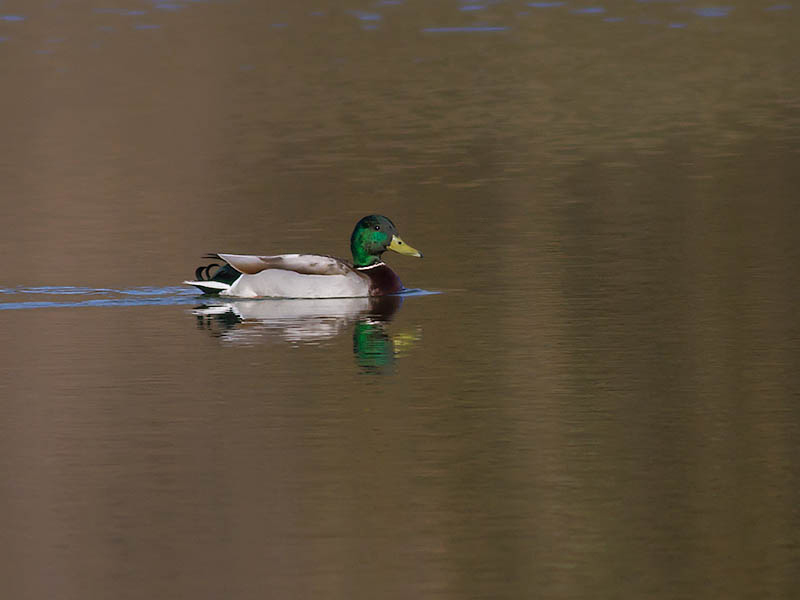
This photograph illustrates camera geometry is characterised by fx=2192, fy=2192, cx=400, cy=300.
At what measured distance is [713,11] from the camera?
2532 inches

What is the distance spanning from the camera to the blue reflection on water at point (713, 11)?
207 feet

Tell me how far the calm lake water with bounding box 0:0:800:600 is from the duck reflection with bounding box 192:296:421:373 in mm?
64

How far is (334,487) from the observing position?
38.2ft

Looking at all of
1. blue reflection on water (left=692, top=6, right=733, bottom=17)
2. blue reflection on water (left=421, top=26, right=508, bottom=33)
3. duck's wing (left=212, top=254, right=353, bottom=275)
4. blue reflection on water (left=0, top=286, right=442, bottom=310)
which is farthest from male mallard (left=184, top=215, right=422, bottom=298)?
blue reflection on water (left=692, top=6, right=733, bottom=17)

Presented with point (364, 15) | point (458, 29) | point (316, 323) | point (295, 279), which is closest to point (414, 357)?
point (316, 323)

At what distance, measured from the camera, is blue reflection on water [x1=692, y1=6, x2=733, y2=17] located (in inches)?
2480

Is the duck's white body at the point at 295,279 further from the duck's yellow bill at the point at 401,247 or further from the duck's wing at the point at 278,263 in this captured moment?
the duck's yellow bill at the point at 401,247

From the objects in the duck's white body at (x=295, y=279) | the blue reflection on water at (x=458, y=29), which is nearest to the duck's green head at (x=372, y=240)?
the duck's white body at (x=295, y=279)

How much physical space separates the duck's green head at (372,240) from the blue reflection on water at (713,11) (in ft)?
144

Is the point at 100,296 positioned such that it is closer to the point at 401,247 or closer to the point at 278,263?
the point at 278,263

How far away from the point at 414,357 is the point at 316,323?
2.30 metres

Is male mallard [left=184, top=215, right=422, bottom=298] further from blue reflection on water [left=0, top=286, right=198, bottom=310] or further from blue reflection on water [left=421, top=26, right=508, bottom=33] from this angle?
blue reflection on water [left=421, top=26, right=508, bottom=33]

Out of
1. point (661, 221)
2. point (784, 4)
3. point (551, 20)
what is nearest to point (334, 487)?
point (661, 221)

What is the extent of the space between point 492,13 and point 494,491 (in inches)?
2132
